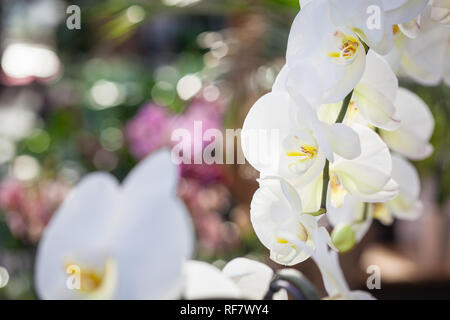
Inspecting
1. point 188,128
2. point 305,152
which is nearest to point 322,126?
point 305,152

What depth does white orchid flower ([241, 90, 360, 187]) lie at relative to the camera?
6.8 inches

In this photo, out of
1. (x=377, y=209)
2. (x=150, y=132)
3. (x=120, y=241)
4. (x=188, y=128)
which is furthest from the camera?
(x=150, y=132)

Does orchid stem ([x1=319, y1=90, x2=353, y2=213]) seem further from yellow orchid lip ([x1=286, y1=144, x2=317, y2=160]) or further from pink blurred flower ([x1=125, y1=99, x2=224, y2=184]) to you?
pink blurred flower ([x1=125, y1=99, x2=224, y2=184])

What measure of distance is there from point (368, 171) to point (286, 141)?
30 millimetres

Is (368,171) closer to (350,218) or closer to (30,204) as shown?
(350,218)

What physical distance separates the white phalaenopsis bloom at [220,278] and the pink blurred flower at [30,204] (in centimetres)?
79

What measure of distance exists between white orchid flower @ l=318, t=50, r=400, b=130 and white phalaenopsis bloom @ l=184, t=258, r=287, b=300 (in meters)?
0.06

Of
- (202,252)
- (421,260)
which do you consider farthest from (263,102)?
(421,260)

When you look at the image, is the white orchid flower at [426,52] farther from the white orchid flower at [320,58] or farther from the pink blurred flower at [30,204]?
the pink blurred flower at [30,204]

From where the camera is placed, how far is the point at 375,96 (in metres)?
0.19

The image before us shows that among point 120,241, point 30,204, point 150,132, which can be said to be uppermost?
point 120,241

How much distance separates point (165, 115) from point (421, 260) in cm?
111

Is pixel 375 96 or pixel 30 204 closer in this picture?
pixel 375 96

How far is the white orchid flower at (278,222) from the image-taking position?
18 cm
